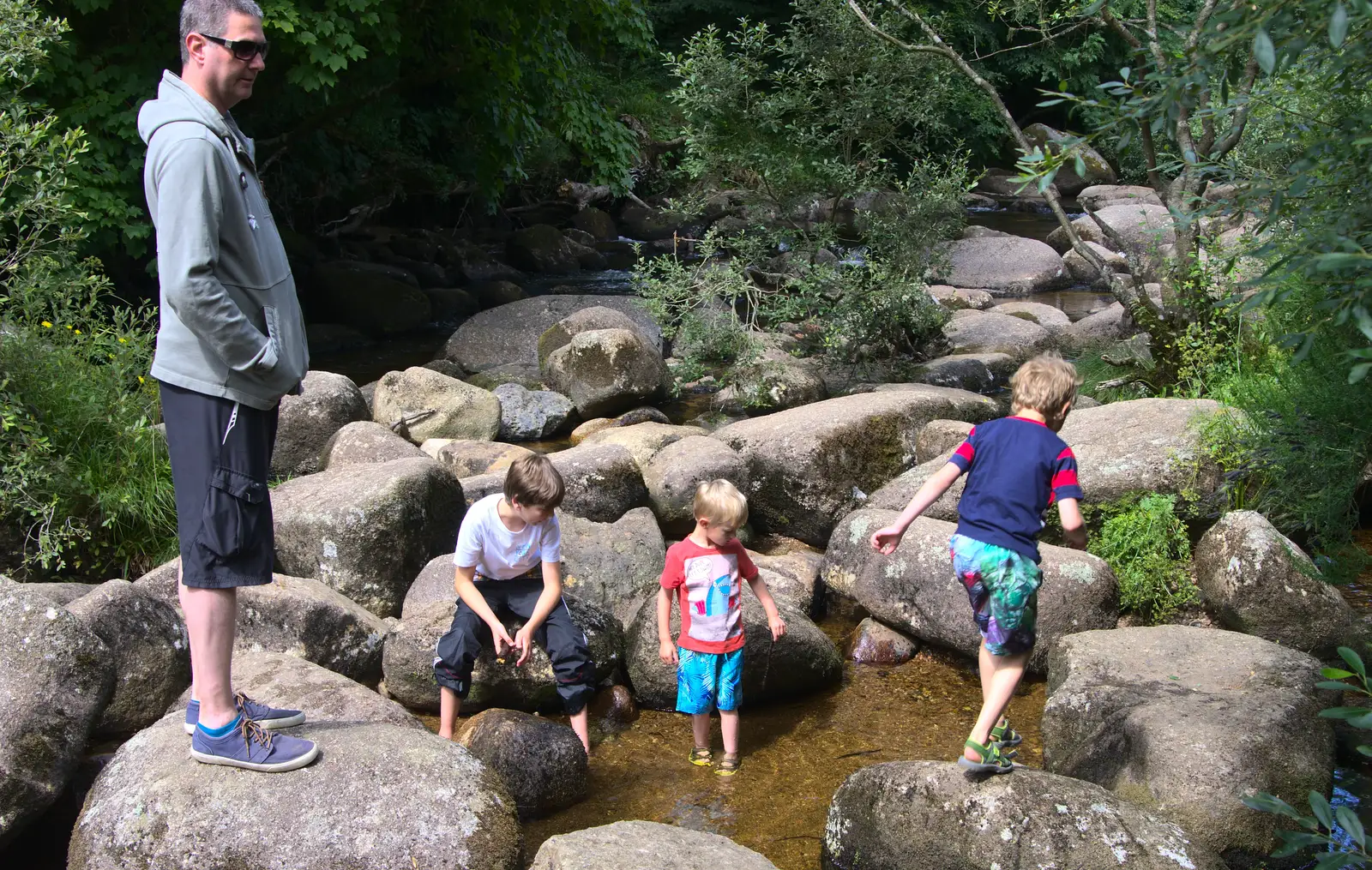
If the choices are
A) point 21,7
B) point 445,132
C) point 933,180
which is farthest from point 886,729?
point 445,132

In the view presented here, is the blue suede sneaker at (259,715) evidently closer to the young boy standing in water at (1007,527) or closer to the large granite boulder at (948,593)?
the young boy standing in water at (1007,527)

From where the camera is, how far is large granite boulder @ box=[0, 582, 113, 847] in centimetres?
365

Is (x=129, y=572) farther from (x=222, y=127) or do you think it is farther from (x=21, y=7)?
(x=222, y=127)

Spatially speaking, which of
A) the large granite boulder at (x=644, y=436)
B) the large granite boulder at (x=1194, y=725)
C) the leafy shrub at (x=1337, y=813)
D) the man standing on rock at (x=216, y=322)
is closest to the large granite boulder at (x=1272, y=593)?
the large granite boulder at (x=1194, y=725)

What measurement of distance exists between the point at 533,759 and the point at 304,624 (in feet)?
4.49

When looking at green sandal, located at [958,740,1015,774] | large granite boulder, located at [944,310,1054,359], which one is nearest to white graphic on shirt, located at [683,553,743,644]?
green sandal, located at [958,740,1015,774]

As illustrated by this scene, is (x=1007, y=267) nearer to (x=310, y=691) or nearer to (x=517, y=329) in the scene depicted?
(x=517, y=329)

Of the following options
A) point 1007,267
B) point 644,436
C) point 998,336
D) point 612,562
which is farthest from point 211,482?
point 1007,267

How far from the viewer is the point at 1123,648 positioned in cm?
483

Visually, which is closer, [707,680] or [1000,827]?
[1000,827]

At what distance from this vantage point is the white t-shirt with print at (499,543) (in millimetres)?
4598

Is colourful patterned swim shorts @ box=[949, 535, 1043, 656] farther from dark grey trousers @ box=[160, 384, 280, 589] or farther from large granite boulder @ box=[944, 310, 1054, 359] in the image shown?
large granite boulder @ box=[944, 310, 1054, 359]

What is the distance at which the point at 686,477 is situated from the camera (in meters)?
7.32

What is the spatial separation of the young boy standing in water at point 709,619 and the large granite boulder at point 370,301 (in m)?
10.4
